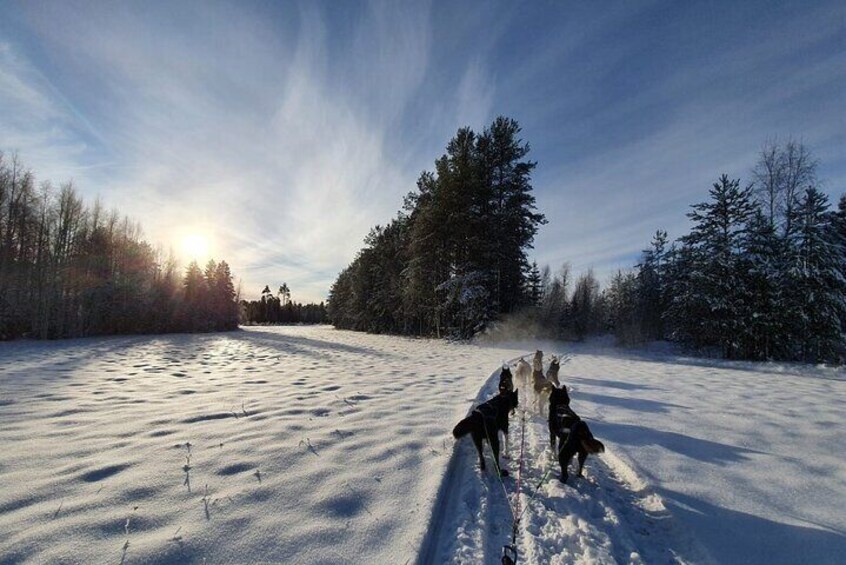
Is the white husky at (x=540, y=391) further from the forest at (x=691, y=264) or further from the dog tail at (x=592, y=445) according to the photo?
the forest at (x=691, y=264)

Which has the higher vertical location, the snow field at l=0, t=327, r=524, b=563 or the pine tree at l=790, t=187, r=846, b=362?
the pine tree at l=790, t=187, r=846, b=362

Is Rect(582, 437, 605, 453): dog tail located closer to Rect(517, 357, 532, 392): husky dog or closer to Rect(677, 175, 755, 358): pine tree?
Rect(517, 357, 532, 392): husky dog

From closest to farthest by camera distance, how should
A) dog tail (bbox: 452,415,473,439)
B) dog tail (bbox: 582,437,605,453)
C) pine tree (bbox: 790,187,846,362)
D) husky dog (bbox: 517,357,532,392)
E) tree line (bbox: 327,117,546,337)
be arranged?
dog tail (bbox: 582,437,605,453) < dog tail (bbox: 452,415,473,439) < husky dog (bbox: 517,357,532,392) < pine tree (bbox: 790,187,846,362) < tree line (bbox: 327,117,546,337)

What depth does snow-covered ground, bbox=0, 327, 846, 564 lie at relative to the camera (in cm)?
295

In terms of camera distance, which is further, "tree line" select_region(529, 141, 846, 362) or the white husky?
"tree line" select_region(529, 141, 846, 362)

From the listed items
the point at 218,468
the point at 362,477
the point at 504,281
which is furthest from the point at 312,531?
the point at 504,281

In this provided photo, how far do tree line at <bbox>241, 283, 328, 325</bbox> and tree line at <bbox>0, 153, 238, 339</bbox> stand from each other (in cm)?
6756

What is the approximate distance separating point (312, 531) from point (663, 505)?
146 inches

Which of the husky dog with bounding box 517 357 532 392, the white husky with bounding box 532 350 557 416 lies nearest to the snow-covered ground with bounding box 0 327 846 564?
the white husky with bounding box 532 350 557 416

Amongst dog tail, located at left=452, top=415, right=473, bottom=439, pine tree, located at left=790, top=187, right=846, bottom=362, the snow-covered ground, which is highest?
pine tree, located at left=790, top=187, right=846, bottom=362

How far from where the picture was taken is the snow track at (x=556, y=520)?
304 centimetres

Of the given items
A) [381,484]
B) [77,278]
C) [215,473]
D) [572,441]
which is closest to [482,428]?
[572,441]

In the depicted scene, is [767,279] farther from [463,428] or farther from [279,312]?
[279,312]

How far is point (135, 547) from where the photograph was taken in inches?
105
